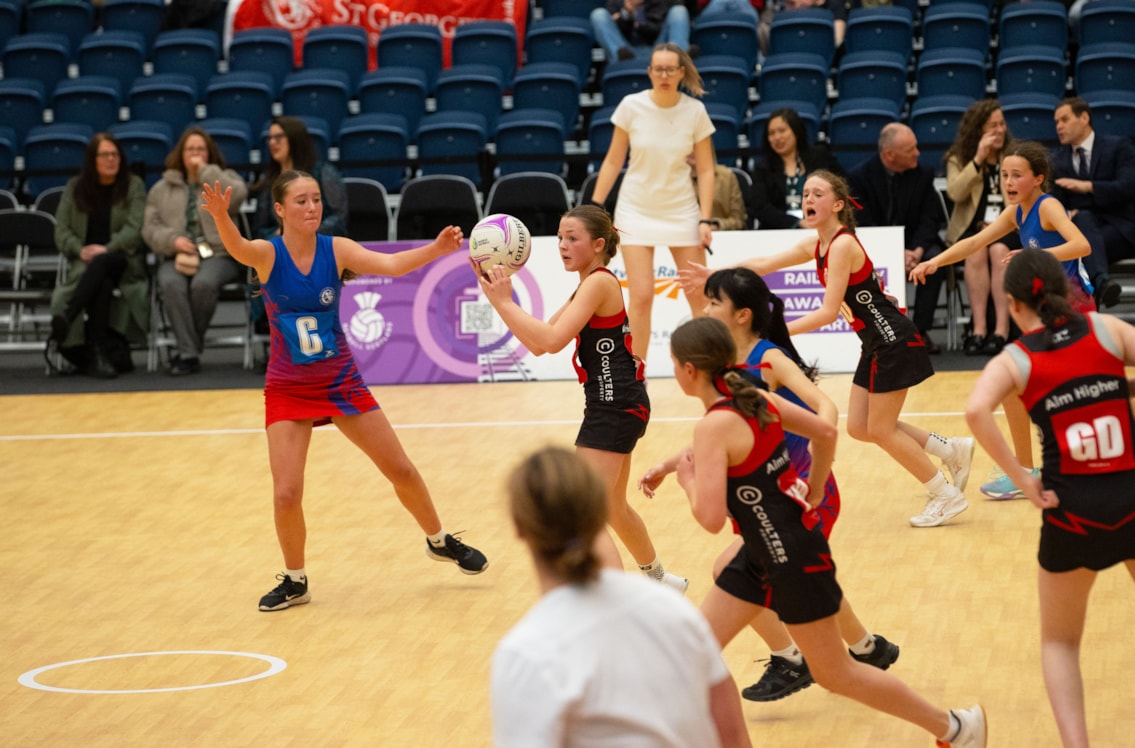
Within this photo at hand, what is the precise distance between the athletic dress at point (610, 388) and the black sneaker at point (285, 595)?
1495 millimetres

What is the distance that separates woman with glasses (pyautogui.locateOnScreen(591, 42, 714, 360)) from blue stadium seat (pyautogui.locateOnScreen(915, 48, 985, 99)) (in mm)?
4348

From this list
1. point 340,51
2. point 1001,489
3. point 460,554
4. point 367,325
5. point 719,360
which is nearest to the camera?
point 719,360

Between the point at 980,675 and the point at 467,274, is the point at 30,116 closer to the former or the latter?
the point at 467,274

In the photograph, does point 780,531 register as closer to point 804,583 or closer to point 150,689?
point 804,583

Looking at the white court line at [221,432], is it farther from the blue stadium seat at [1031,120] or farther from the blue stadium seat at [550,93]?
the blue stadium seat at [550,93]

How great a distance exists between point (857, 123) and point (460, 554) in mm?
7622

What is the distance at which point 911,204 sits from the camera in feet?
36.9

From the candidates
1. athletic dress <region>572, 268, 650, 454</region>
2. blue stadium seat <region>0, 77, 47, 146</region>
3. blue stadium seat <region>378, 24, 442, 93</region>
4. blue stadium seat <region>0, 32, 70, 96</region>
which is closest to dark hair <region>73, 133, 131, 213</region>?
blue stadium seat <region>0, 77, 47, 146</region>

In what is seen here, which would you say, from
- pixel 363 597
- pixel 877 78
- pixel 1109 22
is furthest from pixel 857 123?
pixel 363 597

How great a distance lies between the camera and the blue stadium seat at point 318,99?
1389cm

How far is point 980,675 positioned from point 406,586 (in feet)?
8.34

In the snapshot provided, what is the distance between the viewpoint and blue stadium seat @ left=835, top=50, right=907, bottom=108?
13125 mm

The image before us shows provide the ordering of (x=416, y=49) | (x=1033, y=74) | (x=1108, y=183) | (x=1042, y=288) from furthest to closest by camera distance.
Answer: (x=416, y=49)
(x=1033, y=74)
(x=1108, y=183)
(x=1042, y=288)

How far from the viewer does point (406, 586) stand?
6.32 meters
